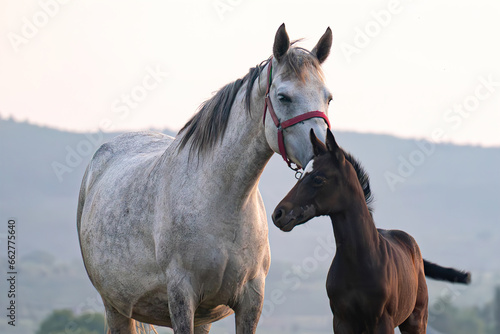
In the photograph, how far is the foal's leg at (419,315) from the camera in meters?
5.34

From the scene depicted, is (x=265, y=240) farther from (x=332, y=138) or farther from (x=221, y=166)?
(x=332, y=138)

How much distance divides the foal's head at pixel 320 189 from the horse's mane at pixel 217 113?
1.85 ft

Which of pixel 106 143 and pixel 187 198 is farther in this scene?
pixel 106 143

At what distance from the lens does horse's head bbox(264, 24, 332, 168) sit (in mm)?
4340

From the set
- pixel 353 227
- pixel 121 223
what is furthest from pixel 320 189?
pixel 121 223

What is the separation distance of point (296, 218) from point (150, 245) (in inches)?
50.8

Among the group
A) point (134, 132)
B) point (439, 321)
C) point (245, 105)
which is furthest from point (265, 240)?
point (439, 321)

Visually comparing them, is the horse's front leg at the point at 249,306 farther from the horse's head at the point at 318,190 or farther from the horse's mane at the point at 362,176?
the horse's mane at the point at 362,176

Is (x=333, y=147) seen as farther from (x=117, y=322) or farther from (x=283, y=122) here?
(x=117, y=322)

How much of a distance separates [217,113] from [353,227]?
49.3 inches

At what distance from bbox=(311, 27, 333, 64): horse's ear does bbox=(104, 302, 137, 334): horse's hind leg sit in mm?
3060

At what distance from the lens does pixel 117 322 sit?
6.38 metres

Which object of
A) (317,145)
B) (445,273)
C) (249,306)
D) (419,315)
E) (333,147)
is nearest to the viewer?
(317,145)

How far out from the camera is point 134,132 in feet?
24.1
